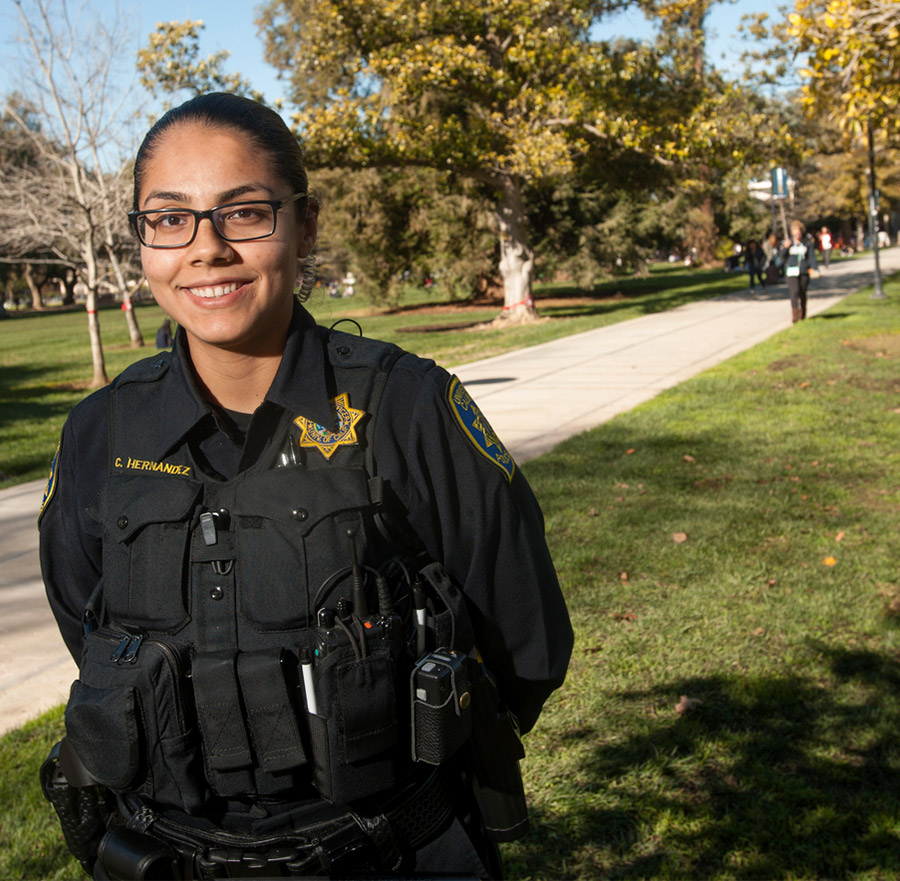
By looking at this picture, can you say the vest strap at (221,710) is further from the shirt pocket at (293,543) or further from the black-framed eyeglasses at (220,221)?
the black-framed eyeglasses at (220,221)

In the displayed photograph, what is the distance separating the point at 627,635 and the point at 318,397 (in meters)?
3.12

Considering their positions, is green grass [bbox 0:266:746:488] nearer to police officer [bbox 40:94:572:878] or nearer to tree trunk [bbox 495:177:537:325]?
police officer [bbox 40:94:572:878]

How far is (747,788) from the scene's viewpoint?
3.35m

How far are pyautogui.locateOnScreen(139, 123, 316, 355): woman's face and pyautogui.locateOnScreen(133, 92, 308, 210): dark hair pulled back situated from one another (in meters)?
0.02

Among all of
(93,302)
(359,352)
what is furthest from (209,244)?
(93,302)

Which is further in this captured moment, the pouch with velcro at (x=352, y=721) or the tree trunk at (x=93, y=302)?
the tree trunk at (x=93, y=302)

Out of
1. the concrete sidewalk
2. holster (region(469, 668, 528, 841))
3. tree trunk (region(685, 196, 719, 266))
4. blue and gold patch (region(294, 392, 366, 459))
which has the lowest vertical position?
the concrete sidewalk

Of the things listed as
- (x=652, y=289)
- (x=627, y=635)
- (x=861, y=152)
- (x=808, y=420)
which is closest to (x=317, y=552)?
(x=627, y=635)

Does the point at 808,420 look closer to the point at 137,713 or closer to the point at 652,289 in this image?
the point at 137,713

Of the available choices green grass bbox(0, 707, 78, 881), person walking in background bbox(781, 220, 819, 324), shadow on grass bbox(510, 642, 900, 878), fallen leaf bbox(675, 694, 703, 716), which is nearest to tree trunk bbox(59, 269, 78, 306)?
person walking in background bbox(781, 220, 819, 324)

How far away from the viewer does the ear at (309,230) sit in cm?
198

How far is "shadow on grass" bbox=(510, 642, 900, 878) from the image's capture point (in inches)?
119

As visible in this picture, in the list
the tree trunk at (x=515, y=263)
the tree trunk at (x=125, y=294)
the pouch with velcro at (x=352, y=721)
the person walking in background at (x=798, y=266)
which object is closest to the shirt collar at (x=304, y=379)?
the pouch with velcro at (x=352, y=721)

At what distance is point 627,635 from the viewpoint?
4543mm
